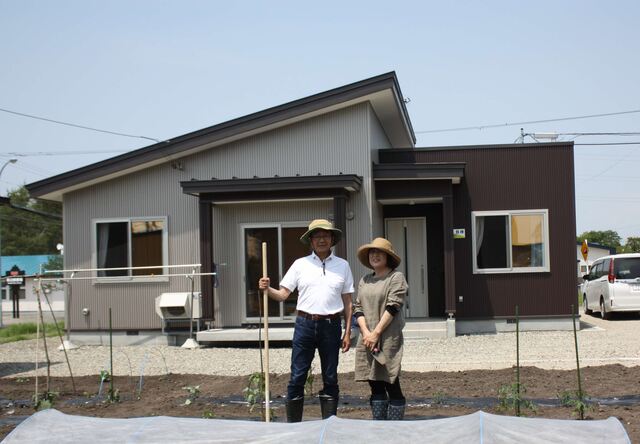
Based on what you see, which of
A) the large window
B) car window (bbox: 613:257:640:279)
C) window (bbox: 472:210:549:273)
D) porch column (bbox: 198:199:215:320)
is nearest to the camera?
porch column (bbox: 198:199:215:320)

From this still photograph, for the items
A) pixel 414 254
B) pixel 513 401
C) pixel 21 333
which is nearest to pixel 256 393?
pixel 513 401

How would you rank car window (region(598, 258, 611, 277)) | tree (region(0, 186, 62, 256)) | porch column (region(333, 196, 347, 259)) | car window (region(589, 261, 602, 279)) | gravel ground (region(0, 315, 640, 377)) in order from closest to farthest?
gravel ground (region(0, 315, 640, 377)) < porch column (region(333, 196, 347, 259)) < car window (region(598, 258, 611, 277)) < car window (region(589, 261, 602, 279)) < tree (region(0, 186, 62, 256))

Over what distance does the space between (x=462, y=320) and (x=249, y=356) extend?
4.71m

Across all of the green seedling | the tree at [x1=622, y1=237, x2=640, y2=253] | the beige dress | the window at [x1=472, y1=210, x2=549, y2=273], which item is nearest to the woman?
the beige dress

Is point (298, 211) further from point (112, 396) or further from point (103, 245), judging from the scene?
point (112, 396)

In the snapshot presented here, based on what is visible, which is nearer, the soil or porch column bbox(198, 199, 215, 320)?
the soil

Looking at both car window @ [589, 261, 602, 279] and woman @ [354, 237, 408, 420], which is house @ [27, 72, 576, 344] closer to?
car window @ [589, 261, 602, 279]

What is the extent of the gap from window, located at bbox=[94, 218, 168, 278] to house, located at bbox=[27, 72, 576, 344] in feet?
0.07

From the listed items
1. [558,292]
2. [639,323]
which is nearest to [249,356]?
[558,292]

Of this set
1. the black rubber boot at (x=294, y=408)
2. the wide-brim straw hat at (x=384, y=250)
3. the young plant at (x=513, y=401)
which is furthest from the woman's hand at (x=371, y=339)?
the young plant at (x=513, y=401)

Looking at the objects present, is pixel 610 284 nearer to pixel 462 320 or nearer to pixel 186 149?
pixel 462 320

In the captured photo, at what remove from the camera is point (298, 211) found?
14750 mm

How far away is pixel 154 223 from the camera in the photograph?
15531mm

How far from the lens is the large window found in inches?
581
